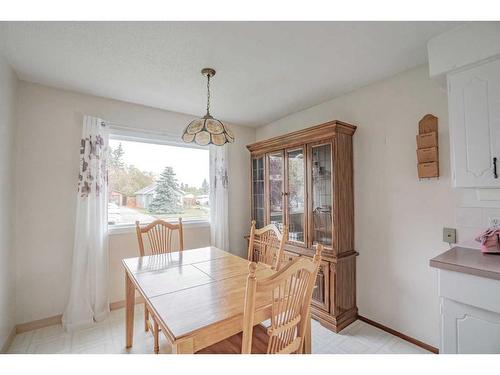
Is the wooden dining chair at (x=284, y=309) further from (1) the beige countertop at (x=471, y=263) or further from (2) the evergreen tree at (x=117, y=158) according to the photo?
(2) the evergreen tree at (x=117, y=158)

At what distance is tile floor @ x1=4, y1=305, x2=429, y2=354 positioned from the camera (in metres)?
1.91

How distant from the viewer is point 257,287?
0.92 m

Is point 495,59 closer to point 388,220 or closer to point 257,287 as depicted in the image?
point 388,220

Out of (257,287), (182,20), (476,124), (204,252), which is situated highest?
(182,20)

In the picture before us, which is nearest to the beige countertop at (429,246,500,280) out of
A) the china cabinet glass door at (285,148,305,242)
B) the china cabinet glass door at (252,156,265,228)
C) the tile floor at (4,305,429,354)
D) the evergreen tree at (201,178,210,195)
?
the tile floor at (4,305,429,354)

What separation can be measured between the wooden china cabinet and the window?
1166 mm

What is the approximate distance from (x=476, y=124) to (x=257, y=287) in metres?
1.70

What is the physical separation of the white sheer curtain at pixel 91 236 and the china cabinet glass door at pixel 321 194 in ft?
7.27

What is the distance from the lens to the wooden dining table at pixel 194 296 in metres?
1.02

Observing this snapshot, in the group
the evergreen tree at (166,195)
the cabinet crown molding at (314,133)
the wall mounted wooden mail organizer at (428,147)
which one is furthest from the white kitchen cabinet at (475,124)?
the evergreen tree at (166,195)

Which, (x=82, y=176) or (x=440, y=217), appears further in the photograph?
(x=82, y=176)

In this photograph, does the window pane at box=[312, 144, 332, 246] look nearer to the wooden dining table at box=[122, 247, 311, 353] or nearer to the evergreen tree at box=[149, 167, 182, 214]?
the wooden dining table at box=[122, 247, 311, 353]

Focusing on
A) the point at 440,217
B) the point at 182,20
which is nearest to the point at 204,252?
the point at 182,20

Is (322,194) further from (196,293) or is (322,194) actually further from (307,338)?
(196,293)
